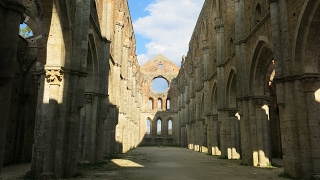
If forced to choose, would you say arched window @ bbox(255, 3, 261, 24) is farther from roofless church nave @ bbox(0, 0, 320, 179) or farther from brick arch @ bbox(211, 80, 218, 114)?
brick arch @ bbox(211, 80, 218, 114)

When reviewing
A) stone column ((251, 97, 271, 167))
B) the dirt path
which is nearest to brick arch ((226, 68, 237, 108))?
stone column ((251, 97, 271, 167))

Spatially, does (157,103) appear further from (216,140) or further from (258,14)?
(258,14)

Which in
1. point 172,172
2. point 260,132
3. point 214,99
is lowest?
point 172,172

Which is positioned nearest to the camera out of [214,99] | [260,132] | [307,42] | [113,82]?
[307,42]

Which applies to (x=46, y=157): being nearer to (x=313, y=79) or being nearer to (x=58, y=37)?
(x=58, y=37)

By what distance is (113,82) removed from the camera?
20.2 m

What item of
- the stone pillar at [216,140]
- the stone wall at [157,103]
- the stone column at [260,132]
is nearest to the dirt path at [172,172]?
the stone column at [260,132]

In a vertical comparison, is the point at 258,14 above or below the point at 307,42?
above

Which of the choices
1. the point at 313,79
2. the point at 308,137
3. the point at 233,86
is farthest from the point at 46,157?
the point at 233,86

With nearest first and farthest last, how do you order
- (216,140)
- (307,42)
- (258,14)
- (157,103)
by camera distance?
1. (307,42)
2. (258,14)
3. (216,140)
4. (157,103)

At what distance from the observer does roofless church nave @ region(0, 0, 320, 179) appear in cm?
910

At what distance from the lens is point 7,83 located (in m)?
4.98

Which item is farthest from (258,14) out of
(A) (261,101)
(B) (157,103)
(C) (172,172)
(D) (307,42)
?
(B) (157,103)

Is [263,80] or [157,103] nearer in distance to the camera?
[263,80]
